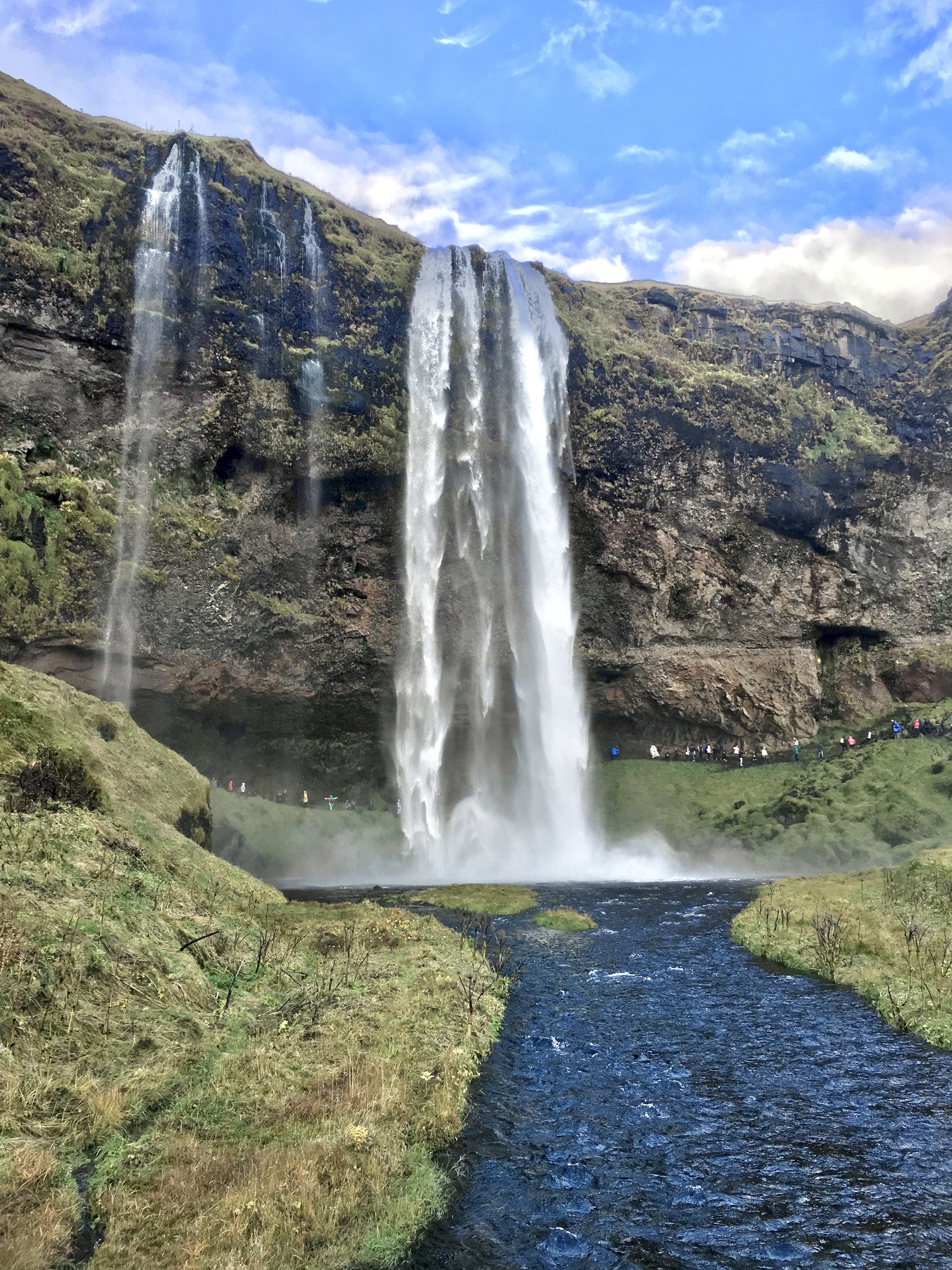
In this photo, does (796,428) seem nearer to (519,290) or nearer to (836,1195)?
(519,290)

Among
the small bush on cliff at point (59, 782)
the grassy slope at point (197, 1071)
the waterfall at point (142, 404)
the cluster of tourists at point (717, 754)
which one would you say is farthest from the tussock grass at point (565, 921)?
the cluster of tourists at point (717, 754)

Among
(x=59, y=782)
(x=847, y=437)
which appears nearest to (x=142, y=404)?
(x=59, y=782)

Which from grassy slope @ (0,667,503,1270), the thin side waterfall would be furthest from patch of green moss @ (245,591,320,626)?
grassy slope @ (0,667,503,1270)

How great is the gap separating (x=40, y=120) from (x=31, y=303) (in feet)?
42.3

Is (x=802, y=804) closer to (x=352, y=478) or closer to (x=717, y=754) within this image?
(x=717, y=754)

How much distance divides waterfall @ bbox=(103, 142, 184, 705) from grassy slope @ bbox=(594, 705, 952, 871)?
36.0m

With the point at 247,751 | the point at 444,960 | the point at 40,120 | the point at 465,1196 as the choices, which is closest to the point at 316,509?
the point at 247,751

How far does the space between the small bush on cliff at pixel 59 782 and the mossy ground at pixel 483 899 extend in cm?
1471

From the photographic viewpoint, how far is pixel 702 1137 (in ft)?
32.9

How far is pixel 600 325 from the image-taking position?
2360 inches

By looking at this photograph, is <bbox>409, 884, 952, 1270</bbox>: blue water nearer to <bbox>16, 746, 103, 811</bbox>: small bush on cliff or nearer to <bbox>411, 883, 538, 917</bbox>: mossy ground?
<bbox>16, 746, 103, 811</bbox>: small bush on cliff

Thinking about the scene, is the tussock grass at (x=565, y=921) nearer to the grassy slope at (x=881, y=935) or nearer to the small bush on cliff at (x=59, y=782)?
the grassy slope at (x=881, y=935)

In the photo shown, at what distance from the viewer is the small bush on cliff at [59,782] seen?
55.7ft

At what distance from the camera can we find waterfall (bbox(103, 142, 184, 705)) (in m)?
44.7
